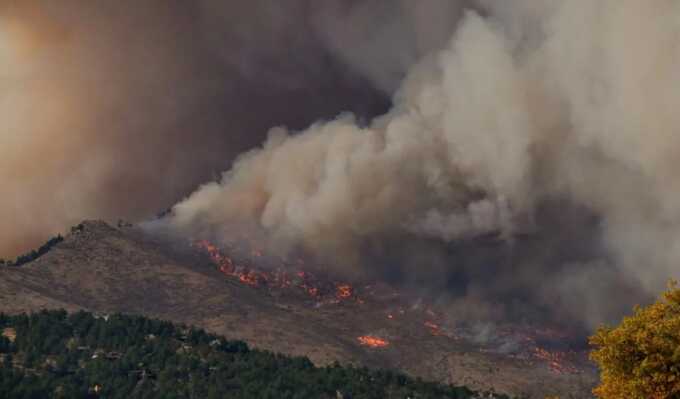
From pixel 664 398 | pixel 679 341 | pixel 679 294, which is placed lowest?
pixel 664 398

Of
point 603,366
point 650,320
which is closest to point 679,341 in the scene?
point 650,320

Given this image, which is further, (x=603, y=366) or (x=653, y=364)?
(x=603, y=366)

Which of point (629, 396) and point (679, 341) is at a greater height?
point (679, 341)

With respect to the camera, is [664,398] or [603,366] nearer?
[664,398]

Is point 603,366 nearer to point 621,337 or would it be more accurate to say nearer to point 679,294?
point 621,337

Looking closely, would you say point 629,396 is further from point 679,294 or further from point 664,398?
point 679,294

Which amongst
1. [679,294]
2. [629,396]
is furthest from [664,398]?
[679,294]
